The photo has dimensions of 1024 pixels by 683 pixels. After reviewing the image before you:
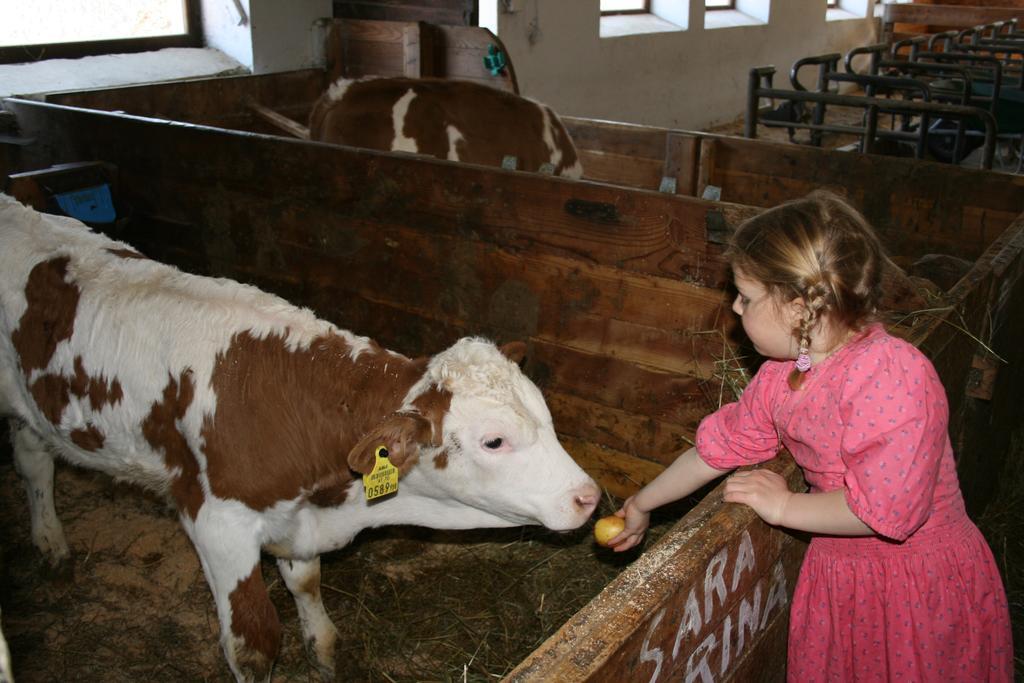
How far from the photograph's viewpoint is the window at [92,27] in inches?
223

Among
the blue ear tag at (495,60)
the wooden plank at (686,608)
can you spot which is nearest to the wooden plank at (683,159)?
the blue ear tag at (495,60)

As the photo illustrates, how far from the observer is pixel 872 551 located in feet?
5.39

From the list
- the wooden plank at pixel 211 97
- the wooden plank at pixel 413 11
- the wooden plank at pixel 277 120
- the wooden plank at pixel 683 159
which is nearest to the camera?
the wooden plank at pixel 683 159

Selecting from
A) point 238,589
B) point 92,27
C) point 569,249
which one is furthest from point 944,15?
point 238,589

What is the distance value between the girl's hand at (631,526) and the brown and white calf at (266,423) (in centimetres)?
27

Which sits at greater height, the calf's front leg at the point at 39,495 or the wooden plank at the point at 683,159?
the wooden plank at the point at 683,159

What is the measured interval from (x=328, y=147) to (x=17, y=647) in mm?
2014

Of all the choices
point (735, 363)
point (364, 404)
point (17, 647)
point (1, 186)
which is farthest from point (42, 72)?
point (735, 363)

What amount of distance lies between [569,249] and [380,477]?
1.19 meters

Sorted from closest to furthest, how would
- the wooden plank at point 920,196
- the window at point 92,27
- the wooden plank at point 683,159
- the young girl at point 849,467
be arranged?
the young girl at point 849,467 < the wooden plank at point 920,196 < the wooden plank at point 683,159 < the window at point 92,27

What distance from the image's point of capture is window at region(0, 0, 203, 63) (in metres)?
5.66

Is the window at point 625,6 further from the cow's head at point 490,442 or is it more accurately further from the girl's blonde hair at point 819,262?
the girl's blonde hair at point 819,262

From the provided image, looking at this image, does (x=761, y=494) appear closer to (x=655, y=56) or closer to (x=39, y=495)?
(x=39, y=495)

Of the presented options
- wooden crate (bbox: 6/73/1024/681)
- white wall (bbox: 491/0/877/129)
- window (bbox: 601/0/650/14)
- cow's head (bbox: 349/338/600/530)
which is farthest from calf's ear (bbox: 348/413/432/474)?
window (bbox: 601/0/650/14)
